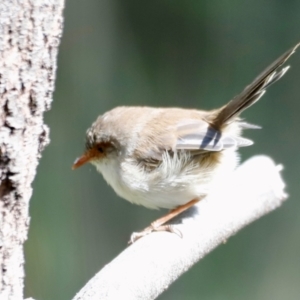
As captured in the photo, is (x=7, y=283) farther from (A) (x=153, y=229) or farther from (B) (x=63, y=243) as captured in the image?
(B) (x=63, y=243)

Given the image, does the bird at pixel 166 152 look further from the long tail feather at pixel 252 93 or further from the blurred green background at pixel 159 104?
the blurred green background at pixel 159 104

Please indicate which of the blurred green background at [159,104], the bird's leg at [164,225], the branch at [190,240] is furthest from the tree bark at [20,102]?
the blurred green background at [159,104]

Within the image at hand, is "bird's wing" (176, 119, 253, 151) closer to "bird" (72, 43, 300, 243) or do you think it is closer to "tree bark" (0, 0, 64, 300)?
"bird" (72, 43, 300, 243)

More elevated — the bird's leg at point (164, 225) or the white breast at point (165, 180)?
the white breast at point (165, 180)

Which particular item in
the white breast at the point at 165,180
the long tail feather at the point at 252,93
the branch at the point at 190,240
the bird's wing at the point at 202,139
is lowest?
the branch at the point at 190,240

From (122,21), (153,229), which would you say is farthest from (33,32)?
(122,21)

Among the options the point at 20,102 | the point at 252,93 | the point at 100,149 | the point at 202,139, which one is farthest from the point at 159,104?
the point at 20,102

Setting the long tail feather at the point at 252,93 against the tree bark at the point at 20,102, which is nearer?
the tree bark at the point at 20,102
